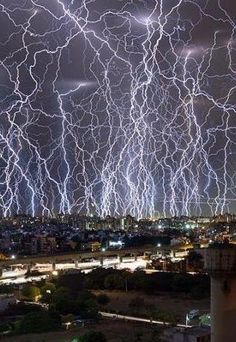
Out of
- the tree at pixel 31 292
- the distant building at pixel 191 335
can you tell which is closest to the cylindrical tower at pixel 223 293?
the distant building at pixel 191 335

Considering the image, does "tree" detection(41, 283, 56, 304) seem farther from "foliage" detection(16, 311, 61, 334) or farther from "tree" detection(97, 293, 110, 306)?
"foliage" detection(16, 311, 61, 334)

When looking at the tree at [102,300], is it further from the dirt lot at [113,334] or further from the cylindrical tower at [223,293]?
the cylindrical tower at [223,293]

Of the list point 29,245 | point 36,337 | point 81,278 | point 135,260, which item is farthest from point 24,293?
point 29,245

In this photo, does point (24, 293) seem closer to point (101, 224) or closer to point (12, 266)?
point (12, 266)

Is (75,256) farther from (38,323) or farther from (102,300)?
(38,323)

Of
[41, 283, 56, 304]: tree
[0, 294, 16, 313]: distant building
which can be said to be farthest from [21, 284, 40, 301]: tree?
[0, 294, 16, 313]: distant building
